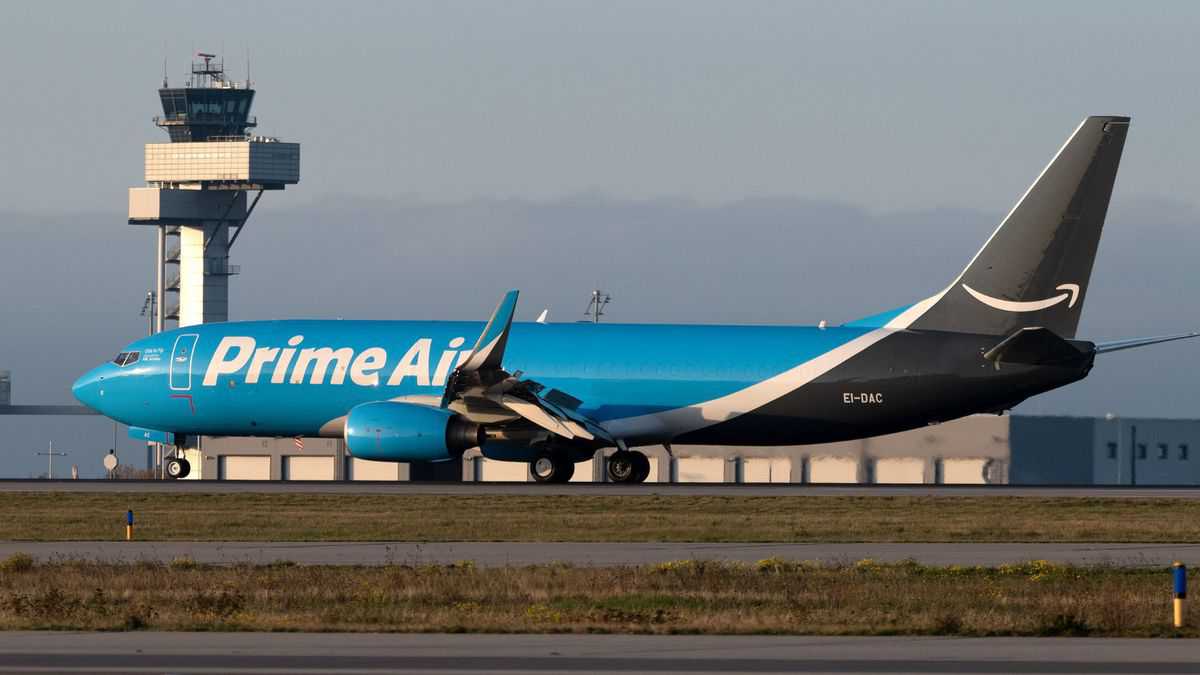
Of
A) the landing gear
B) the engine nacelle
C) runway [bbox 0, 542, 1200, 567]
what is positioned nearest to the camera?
runway [bbox 0, 542, 1200, 567]

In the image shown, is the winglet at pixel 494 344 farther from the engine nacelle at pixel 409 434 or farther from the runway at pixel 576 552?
the runway at pixel 576 552

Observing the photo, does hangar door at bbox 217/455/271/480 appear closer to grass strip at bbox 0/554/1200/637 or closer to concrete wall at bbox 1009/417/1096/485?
concrete wall at bbox 1009/417/1096/485

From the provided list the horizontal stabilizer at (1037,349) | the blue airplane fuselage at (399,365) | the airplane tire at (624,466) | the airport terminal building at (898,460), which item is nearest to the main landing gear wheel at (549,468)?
the blue airplane fuselage at (399,365)

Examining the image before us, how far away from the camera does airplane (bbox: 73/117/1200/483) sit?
159 feet

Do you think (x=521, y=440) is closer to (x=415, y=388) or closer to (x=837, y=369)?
(x=415, y=388)

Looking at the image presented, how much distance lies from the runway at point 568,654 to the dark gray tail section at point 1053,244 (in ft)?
97.0

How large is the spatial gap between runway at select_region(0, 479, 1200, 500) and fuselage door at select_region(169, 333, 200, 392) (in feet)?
9.56

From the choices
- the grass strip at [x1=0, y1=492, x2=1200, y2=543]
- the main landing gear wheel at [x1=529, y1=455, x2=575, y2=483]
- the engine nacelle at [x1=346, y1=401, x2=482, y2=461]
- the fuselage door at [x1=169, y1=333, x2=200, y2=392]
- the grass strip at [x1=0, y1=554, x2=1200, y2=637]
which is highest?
the fuselage door at [x1=169, y1=333, x2=200, y2=392]

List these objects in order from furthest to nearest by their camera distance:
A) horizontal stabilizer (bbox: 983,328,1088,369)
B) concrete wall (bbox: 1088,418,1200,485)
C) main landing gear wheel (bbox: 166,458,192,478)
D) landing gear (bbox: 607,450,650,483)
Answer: concrete wall (bbox: 1088,418,1200,485), main landing gear wheel (bbox: 166,458,192,478), landing gear (bbox: 607,450,650,483), horizontal stabilizer (bbox: 983,328,1088,369)

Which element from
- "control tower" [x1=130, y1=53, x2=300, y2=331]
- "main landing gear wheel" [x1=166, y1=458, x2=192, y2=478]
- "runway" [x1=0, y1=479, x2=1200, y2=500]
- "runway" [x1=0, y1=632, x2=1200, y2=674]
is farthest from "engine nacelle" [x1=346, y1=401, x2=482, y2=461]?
"control tower" [x1=130, y1=53, x2=300, y2=331]

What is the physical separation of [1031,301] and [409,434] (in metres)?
16.0

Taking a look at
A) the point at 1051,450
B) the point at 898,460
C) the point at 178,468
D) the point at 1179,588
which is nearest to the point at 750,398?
the point at 178,468

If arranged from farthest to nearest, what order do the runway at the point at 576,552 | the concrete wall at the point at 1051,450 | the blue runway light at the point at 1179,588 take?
the concrete wall at the point at 1051,450
the runway at the point at 576,552
the blue runway light at the point at 1179,588

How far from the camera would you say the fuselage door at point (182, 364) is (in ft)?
175
